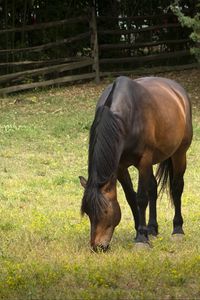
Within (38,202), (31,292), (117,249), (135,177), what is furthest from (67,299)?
(135,177)

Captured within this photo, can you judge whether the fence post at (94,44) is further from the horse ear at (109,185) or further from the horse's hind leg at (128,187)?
the horse ear at (109,185)

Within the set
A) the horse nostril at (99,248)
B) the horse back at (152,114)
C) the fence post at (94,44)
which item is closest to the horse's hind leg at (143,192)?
the horse back at (152,114)

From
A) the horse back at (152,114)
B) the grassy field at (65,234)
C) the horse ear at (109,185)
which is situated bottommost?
the grassy field at (65,234)

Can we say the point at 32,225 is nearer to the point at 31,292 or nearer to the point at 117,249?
the point at 117,249

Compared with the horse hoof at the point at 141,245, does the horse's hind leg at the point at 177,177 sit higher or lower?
higher

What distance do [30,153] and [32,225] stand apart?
5572 millimetres

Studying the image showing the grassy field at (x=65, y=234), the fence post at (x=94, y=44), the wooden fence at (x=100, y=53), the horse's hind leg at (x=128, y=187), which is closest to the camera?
the grassy field at (x=65, y=234)

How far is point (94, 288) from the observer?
4883mm

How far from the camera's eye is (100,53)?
21234mm

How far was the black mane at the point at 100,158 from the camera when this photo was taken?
6.11 m

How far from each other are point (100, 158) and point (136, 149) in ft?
1.92

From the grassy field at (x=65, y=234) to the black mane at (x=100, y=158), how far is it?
45cm

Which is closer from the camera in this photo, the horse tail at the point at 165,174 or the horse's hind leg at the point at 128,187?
the horse's hind leg at the point at 128,187

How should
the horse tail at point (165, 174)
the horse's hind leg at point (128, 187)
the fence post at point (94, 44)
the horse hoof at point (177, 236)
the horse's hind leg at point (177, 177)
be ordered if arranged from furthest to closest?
the fence post at point (94, 44)
the horse tail at point (165, 174)
the horse's hind leg at point (177, 177)
the horse hoof at point (177, 236)
the horse's hind leg at point (128, 187)
